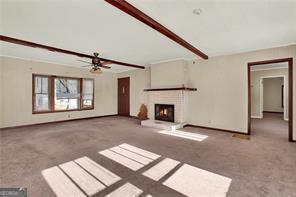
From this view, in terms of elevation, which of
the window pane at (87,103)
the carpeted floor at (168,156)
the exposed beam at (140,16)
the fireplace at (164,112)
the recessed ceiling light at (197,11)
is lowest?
the carpeted floor at (168,156)

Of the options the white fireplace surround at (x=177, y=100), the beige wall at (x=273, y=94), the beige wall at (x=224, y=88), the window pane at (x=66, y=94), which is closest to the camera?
the beige wall at (x=224, y=88)

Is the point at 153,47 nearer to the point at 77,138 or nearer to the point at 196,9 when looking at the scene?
the point at 196,9

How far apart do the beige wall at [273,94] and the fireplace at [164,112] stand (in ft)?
27.5

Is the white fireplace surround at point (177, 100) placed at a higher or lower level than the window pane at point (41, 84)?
lower

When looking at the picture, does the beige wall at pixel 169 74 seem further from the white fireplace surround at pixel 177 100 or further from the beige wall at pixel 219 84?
the white fireplace surround at pixel 177 100

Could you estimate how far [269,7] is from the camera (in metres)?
2.34

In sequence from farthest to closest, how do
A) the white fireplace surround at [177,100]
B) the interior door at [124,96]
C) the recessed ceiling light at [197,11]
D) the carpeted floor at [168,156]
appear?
the interior door at [124,96] → the white fireplace surround at [177,100] → the recessed ceiling light at [197,11] → the carpeted floor at [168,156]

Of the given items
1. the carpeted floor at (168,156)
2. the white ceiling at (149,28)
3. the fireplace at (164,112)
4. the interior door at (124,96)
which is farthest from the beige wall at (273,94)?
the interior door at (124,96)

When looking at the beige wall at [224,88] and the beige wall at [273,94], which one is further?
the beige wall at [273,94]

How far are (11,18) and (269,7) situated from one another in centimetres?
454

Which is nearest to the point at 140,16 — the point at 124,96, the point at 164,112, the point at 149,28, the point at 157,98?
the point at 149,28

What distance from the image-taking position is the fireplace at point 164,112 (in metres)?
5.95

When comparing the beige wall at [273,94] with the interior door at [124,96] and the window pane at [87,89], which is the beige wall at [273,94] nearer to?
the interior door at [124,96]

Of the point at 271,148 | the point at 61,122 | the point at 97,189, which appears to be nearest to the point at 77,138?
the point at 97,189
